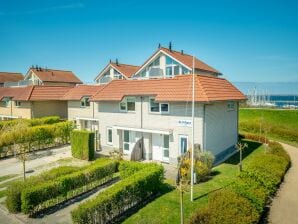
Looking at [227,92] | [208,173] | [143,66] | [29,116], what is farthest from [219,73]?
[29,116]

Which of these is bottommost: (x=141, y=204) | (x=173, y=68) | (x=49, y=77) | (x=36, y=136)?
(x=141, y=204)

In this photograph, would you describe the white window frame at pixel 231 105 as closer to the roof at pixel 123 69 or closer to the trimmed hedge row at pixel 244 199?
the trimmed hedge row at pixel 244 199

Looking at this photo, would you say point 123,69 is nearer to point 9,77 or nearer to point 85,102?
point 85,102

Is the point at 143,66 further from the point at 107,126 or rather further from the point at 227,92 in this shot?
the point at 227,92

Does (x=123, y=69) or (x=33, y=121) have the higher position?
(x=123, y=69)

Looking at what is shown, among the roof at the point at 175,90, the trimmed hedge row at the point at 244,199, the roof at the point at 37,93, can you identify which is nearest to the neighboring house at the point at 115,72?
the roof at the point at 37,93

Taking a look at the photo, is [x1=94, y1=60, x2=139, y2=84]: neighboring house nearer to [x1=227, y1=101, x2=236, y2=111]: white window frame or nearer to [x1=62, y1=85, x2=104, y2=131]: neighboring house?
[x1=62, y1=85, x2=104, y2=131]: neighboring house

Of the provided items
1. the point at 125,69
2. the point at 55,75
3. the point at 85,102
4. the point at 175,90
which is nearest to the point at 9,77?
the point at 55,75
